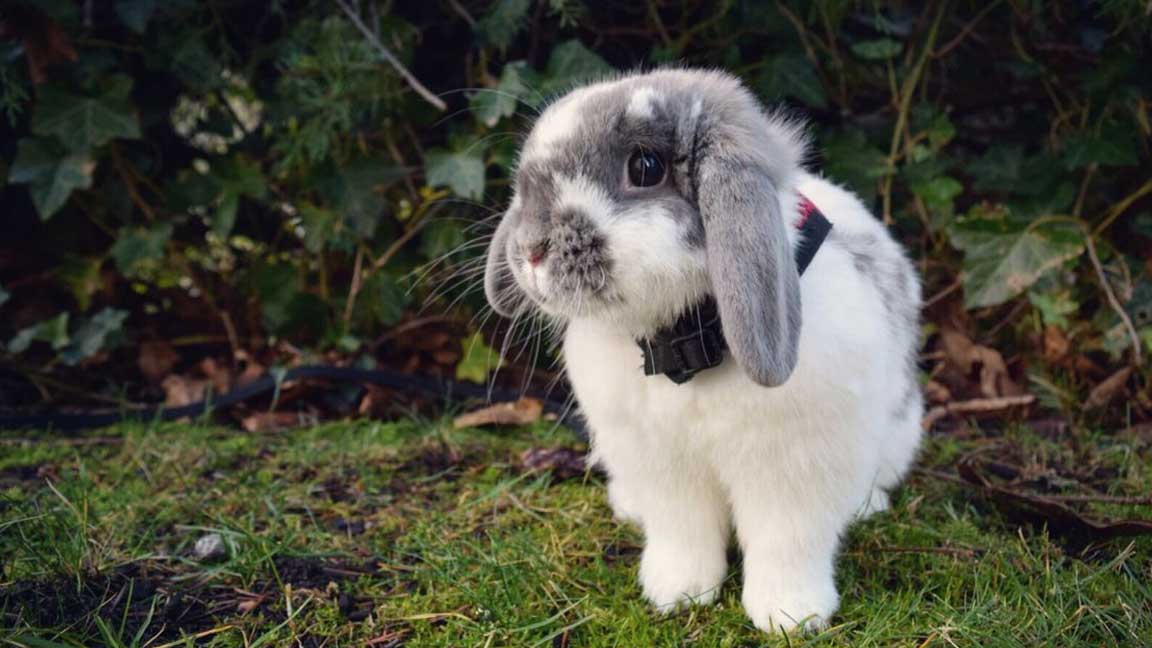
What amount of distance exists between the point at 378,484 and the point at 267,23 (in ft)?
7.04

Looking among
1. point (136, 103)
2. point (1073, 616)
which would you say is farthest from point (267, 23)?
point (1073, 616)

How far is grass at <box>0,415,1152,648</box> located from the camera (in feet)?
6.19

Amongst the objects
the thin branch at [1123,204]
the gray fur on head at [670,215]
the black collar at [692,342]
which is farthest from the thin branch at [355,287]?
the thin branch at [1123,204]

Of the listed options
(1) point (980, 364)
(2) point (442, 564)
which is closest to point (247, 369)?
(2) point (442, 564)

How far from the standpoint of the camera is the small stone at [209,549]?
7.33 feet

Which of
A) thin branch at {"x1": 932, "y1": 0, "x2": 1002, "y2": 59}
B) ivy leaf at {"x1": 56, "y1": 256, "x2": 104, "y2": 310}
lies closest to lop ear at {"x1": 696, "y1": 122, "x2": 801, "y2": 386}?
thin branch at {"x1": 932, "y1": 0, "x2": 1002, "y2": 59}

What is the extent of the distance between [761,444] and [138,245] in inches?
113

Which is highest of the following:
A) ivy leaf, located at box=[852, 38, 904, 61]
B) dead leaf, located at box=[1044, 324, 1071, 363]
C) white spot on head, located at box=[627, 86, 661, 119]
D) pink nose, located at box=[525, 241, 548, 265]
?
white spot on head, located at box=[627, 86, 661, 119]

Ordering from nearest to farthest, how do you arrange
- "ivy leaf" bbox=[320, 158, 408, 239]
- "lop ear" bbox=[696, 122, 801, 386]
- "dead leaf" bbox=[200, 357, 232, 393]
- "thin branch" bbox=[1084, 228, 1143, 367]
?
"lop ear" bbox=[696, 122, 801, 386]
"thin branch" bbox=[1084, 228, 1143, 367]
"ivy leaf" bbox=[320, 158, 408, 239]
"dead leaf" bbox=[200, 357, 232, 393]

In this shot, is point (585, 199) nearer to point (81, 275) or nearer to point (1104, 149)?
point (1104, 149)

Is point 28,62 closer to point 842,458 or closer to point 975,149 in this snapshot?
point 842,458

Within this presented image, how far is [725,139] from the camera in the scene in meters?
1.74

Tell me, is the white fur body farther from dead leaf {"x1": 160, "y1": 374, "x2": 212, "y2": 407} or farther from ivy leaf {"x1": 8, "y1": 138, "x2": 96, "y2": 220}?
ivy leaf {"x1": 8, "y1": 138, "x2": 96, "y2": 220}

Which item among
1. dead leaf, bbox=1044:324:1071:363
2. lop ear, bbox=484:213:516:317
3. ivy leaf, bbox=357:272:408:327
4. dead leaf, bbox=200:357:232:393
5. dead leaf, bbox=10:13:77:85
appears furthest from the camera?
dead leaf, bbox=200:357:232:393
